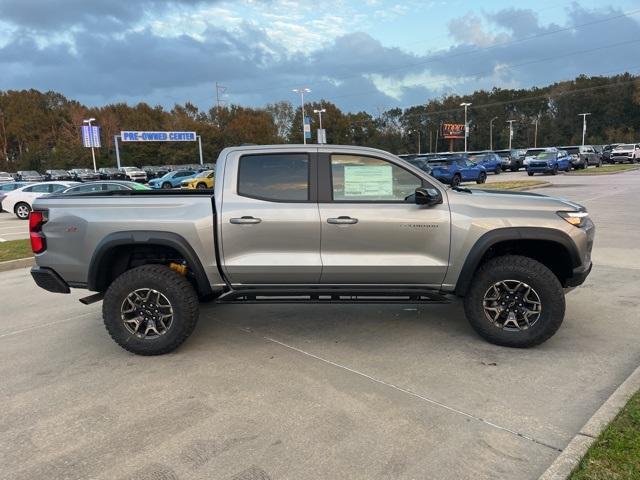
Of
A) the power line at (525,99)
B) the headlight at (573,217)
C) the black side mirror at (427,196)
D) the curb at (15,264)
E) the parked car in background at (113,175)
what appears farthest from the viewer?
the power line at (525,99)

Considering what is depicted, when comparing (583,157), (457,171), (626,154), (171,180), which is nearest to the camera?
(457,171)

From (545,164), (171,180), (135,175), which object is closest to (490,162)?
(545,164)

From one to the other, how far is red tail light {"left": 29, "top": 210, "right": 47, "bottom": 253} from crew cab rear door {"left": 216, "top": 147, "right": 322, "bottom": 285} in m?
1.67

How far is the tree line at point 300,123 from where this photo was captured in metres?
82.6

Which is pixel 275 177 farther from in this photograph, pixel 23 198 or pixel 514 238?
pixel 23 198

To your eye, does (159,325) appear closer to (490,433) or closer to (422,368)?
(422,368)

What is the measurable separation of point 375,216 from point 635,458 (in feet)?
8.31

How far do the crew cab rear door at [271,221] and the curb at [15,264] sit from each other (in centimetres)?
685

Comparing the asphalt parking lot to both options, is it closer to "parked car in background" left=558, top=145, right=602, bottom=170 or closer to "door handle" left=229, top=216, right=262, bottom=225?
"door handle" left=229, top=216, right=262, bottom=225

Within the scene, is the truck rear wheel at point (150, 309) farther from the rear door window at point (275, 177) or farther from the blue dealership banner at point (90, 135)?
the blue dealership banner at point (90, 135)

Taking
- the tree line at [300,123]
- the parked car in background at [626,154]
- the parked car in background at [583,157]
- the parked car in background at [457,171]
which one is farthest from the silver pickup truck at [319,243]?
the tree line at [300,123]

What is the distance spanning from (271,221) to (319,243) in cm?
47

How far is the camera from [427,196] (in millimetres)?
4348

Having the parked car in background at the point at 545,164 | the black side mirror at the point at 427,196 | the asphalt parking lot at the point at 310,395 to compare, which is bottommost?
the asphalt parking lot at the point at 310,395
